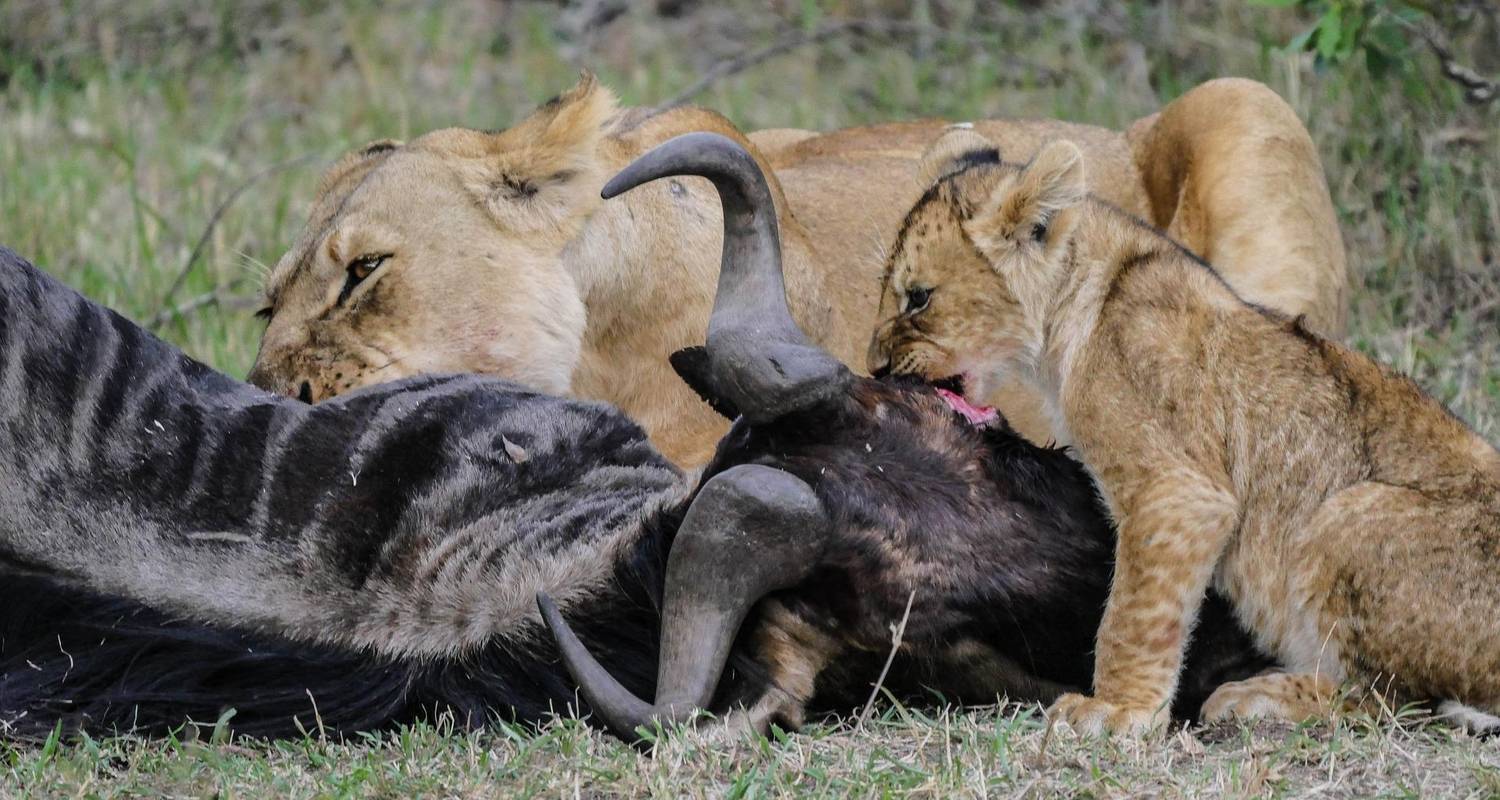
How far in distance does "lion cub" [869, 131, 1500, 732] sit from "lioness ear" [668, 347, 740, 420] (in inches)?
20.9

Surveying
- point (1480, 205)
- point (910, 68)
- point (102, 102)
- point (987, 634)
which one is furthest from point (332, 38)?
point (987, 634)

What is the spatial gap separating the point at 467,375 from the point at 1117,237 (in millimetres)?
1334

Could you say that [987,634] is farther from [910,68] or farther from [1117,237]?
[910,68]

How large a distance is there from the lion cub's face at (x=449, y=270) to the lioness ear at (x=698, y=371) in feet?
3.09

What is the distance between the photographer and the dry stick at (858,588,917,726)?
327cm

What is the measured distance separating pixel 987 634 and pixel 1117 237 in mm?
980

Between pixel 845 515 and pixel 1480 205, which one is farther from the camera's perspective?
pixel 1480 205

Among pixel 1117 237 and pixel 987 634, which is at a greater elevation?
pixel 1117 237

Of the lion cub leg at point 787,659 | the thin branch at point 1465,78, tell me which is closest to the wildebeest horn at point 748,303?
the lion cub leg at point 787,659

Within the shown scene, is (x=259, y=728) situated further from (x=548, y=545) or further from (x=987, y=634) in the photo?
(x=987, y=634)

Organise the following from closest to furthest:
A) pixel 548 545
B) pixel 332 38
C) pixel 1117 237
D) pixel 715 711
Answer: pixel 715 711, pixel 548 545, pixel 1117 237, pixel 332 38

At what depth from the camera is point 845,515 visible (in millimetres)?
3391

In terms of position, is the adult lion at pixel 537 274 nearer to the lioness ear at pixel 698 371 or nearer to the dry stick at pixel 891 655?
the lioness ear at pixel 698 371

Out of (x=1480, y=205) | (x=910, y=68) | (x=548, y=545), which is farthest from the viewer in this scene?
(x=910, y=68)
